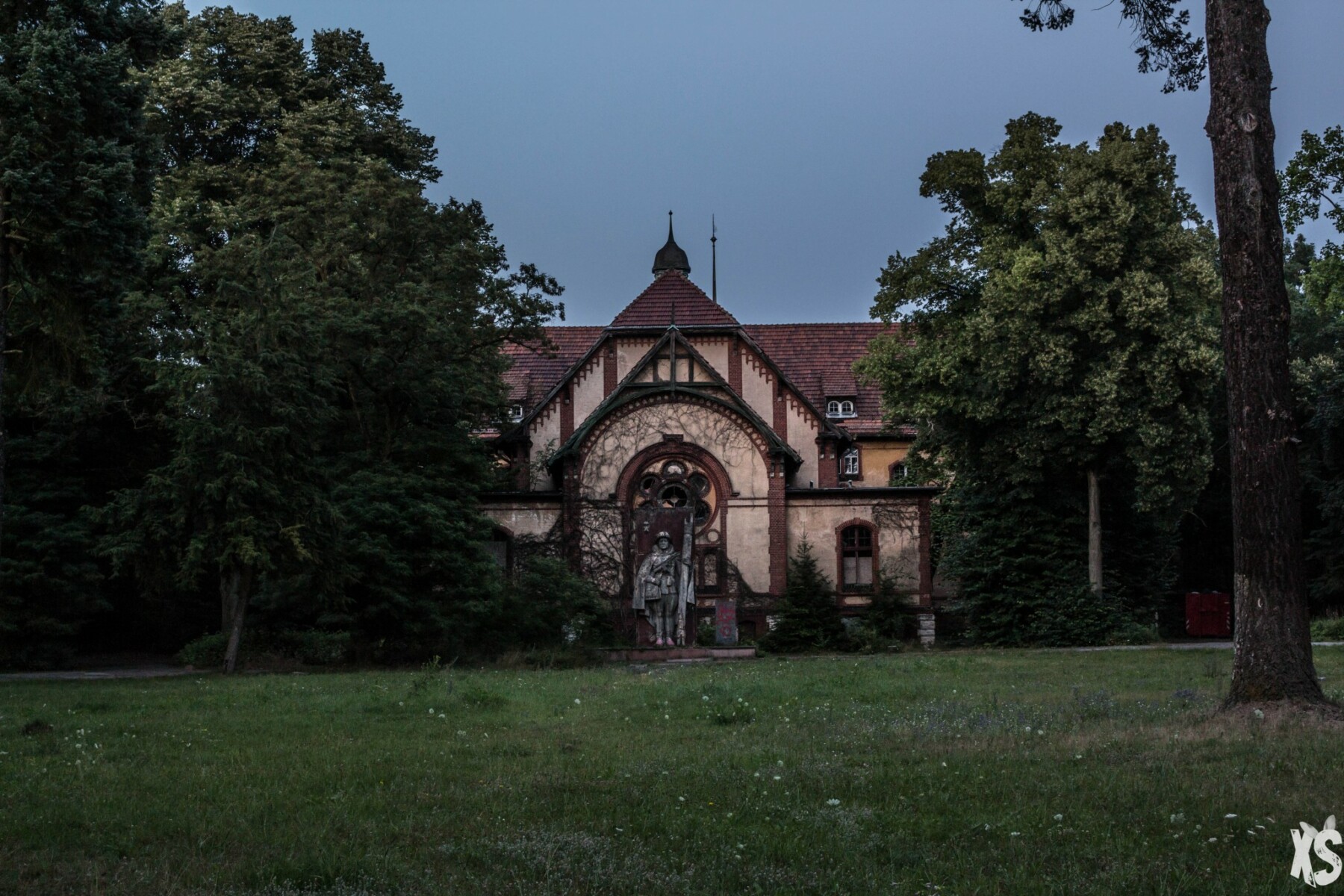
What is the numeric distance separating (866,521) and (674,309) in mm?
9623

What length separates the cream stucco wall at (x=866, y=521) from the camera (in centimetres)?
3972

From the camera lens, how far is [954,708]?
13.5m

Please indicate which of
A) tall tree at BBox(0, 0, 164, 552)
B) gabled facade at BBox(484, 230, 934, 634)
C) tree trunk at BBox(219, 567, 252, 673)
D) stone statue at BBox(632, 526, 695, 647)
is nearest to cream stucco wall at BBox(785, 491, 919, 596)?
gabled facade at BBox(484, 230, 934, 634)

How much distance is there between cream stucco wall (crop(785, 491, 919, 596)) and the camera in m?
39.7

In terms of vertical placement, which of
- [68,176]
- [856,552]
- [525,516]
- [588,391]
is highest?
[588,391]

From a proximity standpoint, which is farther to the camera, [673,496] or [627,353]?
[627,353]

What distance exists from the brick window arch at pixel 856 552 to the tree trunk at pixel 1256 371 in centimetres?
2764

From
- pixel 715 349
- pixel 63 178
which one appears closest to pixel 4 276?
pixel 63 178

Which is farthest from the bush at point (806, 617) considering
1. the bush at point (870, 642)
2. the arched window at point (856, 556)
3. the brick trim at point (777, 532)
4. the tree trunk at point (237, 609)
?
the tree trunk at point (237, 609)

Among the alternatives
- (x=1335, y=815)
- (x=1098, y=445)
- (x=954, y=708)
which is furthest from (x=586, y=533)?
(x=1335, y=815)

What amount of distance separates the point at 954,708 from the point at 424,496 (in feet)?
57.2

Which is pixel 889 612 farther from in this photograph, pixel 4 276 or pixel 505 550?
pixel 4 276

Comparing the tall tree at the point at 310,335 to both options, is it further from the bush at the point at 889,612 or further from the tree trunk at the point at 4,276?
the bush at the point at 889,612

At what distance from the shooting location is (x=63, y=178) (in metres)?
17.7
